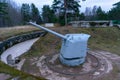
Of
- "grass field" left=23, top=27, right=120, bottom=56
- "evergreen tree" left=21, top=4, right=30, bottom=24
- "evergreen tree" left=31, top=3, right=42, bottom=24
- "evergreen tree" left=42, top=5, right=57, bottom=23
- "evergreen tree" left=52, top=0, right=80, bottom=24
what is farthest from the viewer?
"evergreen tree" left=31, top=3, right=42, bottom=24

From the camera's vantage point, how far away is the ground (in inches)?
407

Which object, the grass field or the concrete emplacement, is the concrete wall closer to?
the grass field

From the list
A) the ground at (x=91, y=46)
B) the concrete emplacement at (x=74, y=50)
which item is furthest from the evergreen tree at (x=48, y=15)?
the concrete emplacement at (x=74, y=50)

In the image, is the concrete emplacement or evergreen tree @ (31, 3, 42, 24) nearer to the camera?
the concrete emplacement

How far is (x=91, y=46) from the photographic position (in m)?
15.6

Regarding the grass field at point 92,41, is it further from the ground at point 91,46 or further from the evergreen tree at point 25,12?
the evergreen tree at point 25,12

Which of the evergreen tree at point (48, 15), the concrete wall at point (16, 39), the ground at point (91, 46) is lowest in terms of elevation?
the ground at point (91, 46)

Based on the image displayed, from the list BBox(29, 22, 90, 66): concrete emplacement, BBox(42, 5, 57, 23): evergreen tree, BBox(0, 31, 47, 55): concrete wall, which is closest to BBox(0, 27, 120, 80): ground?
BBox(0, 31, 47, 55): concrete wall

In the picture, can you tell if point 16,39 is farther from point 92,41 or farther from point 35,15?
point 35,15

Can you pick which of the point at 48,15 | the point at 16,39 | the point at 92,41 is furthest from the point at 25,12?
the point at 16,39

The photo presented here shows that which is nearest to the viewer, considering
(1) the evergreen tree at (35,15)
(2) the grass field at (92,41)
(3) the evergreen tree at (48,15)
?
(2) the grass field at (92,41)

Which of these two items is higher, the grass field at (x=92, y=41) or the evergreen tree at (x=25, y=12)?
the evergreen tree at (x=25, y=12)

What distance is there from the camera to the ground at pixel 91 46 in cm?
1033

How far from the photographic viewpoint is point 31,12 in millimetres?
38906
